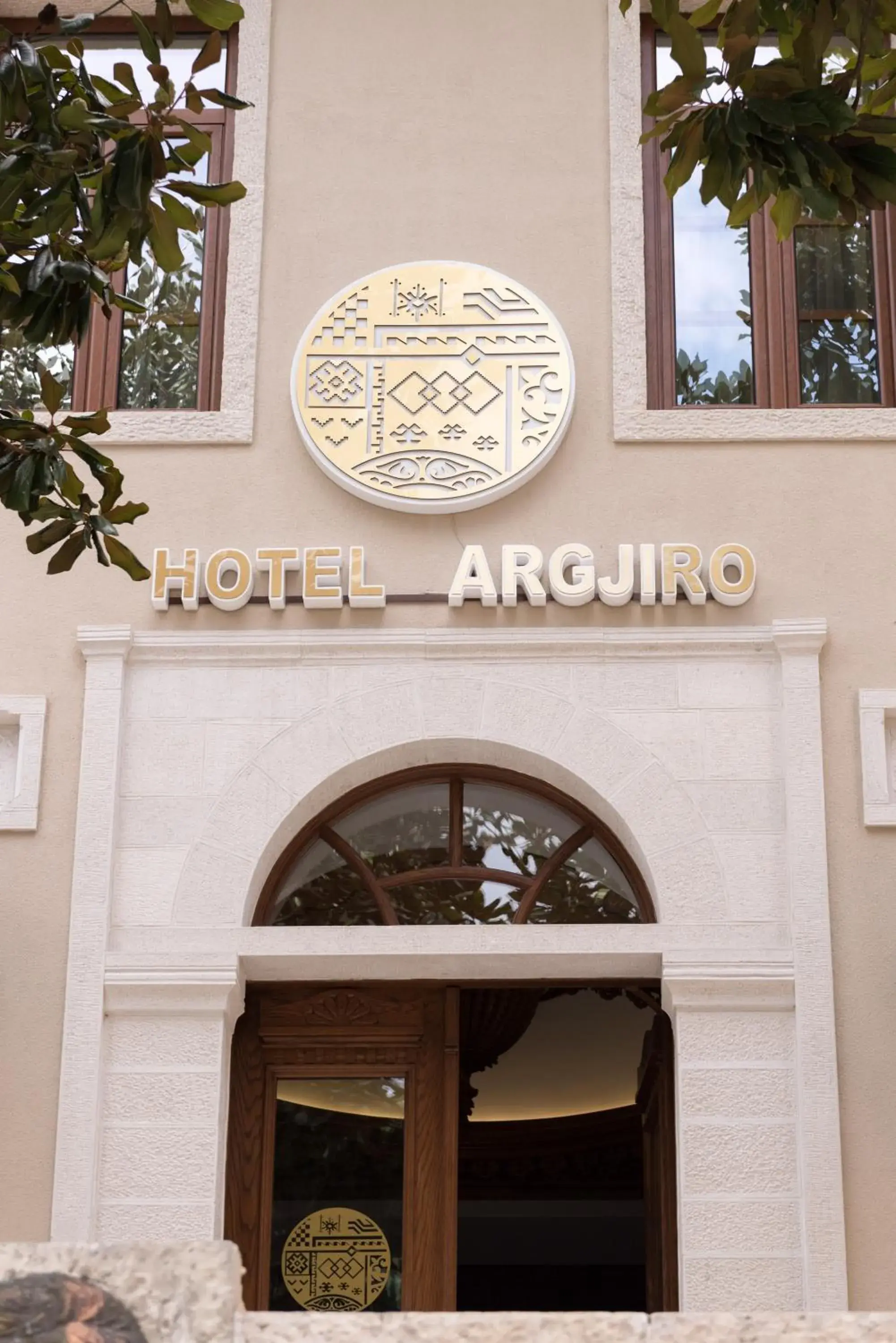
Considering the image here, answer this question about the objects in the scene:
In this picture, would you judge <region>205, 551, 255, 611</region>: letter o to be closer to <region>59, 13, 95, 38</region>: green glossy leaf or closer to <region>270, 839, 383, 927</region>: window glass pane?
<region>270, 839, 383, 927</region>: window glass pane

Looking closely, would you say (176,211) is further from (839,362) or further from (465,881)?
(839,362)

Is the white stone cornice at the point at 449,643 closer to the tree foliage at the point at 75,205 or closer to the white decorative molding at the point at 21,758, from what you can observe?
the white decorative molding at the point at 21,758

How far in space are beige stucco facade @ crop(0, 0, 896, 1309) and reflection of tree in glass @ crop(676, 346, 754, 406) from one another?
0.30 metres

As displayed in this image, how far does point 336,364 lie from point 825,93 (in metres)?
4.04

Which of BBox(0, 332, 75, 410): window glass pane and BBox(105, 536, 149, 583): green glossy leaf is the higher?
BBox(0, 332, 75, 410): window glass pane

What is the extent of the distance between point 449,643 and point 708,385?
5.97ft

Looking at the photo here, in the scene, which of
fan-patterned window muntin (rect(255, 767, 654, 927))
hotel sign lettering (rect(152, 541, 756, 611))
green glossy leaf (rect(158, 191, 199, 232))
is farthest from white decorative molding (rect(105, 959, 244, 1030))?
green glossy leaf (rect(158, 191, 199, 232))

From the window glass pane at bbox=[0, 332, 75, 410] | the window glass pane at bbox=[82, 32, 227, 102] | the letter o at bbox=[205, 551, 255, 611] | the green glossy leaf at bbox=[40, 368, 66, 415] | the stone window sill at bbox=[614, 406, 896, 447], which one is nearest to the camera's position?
the green glossy leaf at bbox=[40, 368, 66, 415]

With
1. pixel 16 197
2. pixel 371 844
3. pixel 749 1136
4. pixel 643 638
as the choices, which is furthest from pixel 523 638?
pixel 16 197

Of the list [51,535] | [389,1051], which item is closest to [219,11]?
[51,535]

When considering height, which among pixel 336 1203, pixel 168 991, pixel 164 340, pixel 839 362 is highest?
pixel 164 340

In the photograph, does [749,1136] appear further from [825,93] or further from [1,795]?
[825,93]

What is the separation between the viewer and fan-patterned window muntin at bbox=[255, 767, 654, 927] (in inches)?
328

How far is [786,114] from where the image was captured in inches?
194
